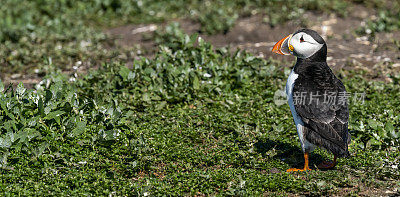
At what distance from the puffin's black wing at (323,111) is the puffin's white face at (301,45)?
0.88 feet

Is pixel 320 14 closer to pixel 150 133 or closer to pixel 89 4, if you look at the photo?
pixel 89 4

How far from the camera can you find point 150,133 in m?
6.51

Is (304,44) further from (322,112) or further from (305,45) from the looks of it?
(322,112)

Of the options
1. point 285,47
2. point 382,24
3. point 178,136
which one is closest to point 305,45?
point 285,47

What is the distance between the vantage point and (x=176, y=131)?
6633 mm

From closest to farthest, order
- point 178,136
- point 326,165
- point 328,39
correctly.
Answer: point 326,165 → point 178,136 → point 328,39

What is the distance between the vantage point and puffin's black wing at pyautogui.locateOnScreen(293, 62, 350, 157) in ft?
17.5

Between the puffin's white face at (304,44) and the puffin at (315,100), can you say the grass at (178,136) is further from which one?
the puffin's white face at (304,44)

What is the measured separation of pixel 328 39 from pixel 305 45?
4.85 metres

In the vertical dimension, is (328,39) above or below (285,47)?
below

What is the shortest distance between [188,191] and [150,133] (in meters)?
1.39

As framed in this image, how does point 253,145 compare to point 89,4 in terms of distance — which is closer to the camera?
point 253,145

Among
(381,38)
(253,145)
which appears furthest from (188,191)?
(381,38)

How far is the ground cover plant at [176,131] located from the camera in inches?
212
